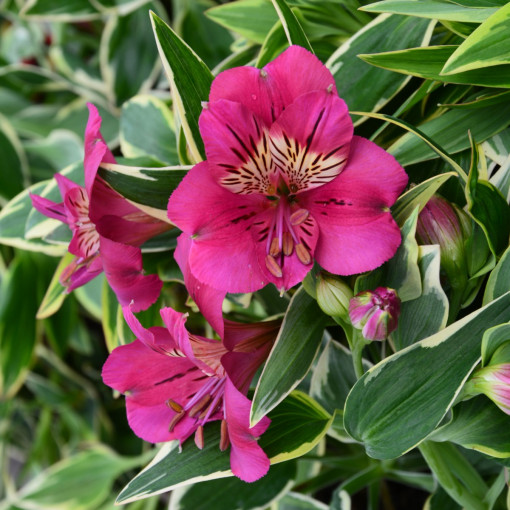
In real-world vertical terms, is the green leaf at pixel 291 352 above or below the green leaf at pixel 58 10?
below

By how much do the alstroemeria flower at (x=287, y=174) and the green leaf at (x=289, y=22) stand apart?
0.30 ft

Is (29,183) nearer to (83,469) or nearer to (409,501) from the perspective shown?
(83,469)

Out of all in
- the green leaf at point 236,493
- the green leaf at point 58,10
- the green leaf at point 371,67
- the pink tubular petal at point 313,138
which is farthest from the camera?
the green leaf at point 58,10

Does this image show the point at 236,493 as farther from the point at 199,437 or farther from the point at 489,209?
the point at 489,209

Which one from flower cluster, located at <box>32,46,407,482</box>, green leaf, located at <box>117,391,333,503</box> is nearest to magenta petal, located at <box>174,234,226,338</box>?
flower cluster, located at <box>32,46,407,482</box>

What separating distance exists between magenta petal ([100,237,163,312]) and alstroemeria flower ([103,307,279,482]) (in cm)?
5

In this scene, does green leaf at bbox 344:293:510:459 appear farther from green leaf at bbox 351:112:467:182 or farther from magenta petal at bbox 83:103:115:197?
magenta petal at bbox 83:103:115:197

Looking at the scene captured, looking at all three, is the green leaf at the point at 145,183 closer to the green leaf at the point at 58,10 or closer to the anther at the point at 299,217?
the anther at the point at 299,217

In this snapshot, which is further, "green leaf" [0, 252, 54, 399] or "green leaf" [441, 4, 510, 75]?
"green leaf" [0, 252, 54, 399]

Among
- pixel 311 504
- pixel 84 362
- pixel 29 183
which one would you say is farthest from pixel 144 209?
pixel 84 362

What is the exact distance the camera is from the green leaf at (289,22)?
475 millimetres

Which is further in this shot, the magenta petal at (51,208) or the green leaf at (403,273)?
the magenta petal at (51,208)

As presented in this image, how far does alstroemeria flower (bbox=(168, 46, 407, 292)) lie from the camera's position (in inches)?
15.6

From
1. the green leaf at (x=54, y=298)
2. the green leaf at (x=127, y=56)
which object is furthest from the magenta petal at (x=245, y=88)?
the green leaf at (x=127, y=56)
